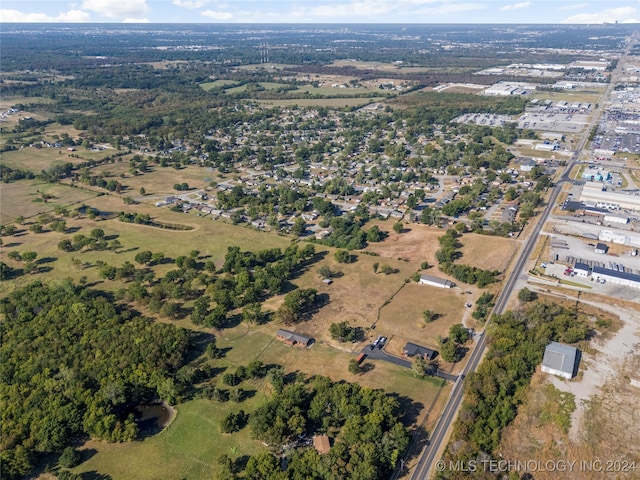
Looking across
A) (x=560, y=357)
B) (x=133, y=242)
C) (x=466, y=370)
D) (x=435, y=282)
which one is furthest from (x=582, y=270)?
(x=133, y=242)

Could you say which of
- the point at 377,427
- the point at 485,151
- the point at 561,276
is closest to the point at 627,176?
the point at 485,151

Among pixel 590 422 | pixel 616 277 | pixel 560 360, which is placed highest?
pixel 616 277

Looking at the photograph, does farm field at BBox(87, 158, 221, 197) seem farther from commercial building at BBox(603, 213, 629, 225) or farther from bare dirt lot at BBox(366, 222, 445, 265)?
commercial building at BBox(603, 213, 629, 225)

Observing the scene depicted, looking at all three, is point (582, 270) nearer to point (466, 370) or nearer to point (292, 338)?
point (466, 370)

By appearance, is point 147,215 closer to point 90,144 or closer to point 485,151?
point 90,144

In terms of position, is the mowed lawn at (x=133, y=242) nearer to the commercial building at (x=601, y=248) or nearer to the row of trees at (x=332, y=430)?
the row of trees at (x=332, y=430)

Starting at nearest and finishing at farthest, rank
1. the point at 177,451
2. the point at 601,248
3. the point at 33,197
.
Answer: the point at 177,451 < the point at 601,248 < the point at 33,197

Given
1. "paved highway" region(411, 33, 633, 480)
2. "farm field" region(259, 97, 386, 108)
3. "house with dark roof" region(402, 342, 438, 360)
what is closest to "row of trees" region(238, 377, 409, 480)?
"paved highway" region(411, 33, 633, 480)
